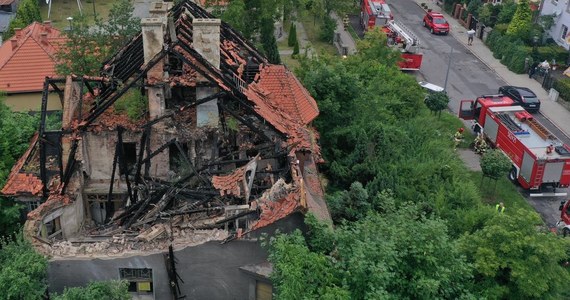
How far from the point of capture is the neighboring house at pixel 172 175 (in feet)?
58.9

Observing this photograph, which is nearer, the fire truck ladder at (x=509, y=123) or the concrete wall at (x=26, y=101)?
the fire truck ladder at (x=509, y=123)

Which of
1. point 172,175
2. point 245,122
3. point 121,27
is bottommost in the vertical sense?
point 172,175

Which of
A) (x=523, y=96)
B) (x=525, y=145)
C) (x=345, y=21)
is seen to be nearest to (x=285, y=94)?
(x=525, y=145)

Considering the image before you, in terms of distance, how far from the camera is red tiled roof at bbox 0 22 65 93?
3400 centimetres

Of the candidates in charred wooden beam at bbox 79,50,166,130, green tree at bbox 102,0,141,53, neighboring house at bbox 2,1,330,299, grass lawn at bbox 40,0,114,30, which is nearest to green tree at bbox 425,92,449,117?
neighboring house at bbox 2,1,330,299

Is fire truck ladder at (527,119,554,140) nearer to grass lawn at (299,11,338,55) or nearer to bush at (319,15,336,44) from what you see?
grass lawn at (299,11,338,55)

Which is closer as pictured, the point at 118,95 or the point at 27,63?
the point at 118,95

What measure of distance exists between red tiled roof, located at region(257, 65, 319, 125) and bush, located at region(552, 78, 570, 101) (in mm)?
24517

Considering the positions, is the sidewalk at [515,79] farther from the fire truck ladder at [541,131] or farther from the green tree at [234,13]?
the green tree at [234,13]

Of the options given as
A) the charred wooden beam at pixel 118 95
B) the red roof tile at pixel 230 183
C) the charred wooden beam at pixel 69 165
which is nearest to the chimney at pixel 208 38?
the charred wooden beam at pixel 118 95

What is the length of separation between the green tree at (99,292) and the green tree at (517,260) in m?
10.2

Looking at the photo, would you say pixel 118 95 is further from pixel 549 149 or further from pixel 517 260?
pixel 549 149

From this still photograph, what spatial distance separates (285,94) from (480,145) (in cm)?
1522

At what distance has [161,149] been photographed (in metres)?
21.6
